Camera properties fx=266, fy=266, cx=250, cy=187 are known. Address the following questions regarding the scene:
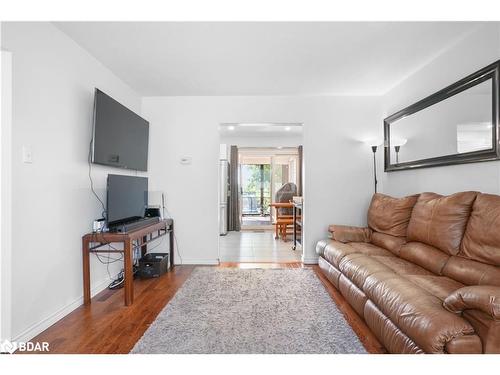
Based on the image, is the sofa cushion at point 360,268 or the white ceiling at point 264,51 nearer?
the sofa cushion at point 360,268

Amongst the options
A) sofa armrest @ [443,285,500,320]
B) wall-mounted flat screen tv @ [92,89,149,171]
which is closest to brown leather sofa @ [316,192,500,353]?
sofa armrest @ [443,285,500,320]

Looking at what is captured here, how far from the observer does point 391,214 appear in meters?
2.96

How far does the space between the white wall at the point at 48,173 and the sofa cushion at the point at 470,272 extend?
3.12m

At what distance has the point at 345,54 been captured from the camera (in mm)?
2721

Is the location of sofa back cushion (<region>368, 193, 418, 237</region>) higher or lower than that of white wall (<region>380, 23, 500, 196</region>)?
lower

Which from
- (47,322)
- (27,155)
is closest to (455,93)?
(27,155)

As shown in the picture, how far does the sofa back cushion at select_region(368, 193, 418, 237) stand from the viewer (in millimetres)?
2807

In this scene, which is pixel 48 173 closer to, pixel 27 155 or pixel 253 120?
pixel 27 155

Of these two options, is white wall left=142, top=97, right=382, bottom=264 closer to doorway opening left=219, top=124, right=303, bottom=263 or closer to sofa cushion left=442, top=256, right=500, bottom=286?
doorway opening left=219, top=124, right=303, bottom=263

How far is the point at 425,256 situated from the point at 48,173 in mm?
3219

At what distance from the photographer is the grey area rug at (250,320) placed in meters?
1.83

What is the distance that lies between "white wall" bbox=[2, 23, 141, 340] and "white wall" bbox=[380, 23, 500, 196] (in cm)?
355

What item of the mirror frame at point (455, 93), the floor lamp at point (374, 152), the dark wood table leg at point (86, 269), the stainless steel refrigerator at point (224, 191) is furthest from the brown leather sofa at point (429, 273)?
the stainless steel refrigerator at point (224, 191)

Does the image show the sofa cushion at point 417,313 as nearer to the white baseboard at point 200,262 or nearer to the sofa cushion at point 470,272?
the sofa cushion at point 470,272
